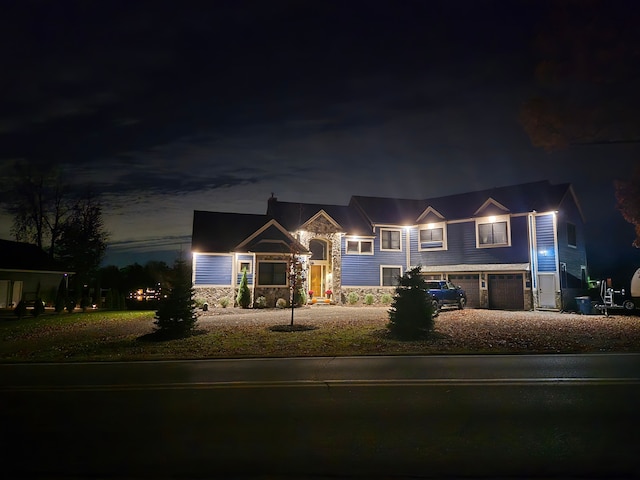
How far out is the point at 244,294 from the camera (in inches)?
1273

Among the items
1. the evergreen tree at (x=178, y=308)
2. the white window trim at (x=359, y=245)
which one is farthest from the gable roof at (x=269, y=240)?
the evergreen tree at (x=178, y=308)

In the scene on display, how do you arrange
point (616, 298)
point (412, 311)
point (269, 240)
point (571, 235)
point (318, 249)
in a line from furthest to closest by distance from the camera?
point (318, 249) → point (616, 298) → point (269, 240) → point (571, 235) → point (412, 311)

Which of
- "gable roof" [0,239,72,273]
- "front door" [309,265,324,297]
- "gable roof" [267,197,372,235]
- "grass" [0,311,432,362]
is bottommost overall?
"grass" [0,311,432,362]

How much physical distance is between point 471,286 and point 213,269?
1909 centimetres

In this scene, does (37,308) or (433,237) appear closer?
(37,308)

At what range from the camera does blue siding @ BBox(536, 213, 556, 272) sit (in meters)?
31.0

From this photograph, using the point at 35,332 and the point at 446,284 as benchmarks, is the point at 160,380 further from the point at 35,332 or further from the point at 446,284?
the point at 446,284

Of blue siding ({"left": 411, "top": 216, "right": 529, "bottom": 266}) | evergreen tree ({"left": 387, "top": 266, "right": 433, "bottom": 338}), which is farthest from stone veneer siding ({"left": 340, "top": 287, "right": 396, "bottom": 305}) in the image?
evergreen tree ({"left": 387, "top": 266, "right": 433, "bottom": 338})

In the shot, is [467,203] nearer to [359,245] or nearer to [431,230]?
[431,230]

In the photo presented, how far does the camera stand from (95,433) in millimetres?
6809

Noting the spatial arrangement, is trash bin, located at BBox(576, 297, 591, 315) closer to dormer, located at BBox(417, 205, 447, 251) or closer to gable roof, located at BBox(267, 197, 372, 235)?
dormer, located at BBox(417, 205, 447, 251)

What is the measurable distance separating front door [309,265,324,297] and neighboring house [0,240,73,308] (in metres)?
21.3

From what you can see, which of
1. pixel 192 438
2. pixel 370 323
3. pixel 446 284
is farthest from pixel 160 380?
pixel 446 284

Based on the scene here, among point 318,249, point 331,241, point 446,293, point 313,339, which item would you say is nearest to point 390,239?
point 331,241
